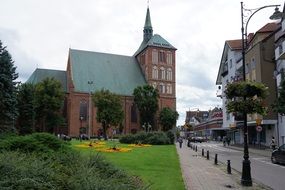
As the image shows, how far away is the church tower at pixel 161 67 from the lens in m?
113

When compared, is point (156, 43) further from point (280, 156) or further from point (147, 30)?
point (280, 156)

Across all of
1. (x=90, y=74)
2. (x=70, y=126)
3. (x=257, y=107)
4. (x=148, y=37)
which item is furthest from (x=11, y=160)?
(x=148, y=37)

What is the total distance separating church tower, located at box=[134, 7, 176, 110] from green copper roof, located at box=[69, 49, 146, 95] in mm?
3554

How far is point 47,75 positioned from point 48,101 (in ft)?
88.0

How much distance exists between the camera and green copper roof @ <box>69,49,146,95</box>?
10620 centimetres

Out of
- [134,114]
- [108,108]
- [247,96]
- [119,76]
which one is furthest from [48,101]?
[247,96]

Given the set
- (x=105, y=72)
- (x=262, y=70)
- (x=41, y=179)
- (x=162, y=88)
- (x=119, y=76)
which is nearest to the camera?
(x=41, y=179)

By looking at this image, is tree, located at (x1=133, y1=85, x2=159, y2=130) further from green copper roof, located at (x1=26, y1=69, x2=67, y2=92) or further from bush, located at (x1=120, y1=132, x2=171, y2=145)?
bush, located at (x1=120, y1=132, x2=171, y2=145)

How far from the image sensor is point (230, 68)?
72062mm

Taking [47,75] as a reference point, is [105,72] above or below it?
above

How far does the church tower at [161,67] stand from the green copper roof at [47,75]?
21.9 meters

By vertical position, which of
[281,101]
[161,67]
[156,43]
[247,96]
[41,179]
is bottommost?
[41,179]

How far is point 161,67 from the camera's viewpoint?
4488 inches

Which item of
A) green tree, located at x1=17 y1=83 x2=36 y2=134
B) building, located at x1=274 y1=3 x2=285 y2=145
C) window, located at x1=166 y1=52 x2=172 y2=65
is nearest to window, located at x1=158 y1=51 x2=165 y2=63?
window, located at x1=166 y1=52 x2=172 y2=65
